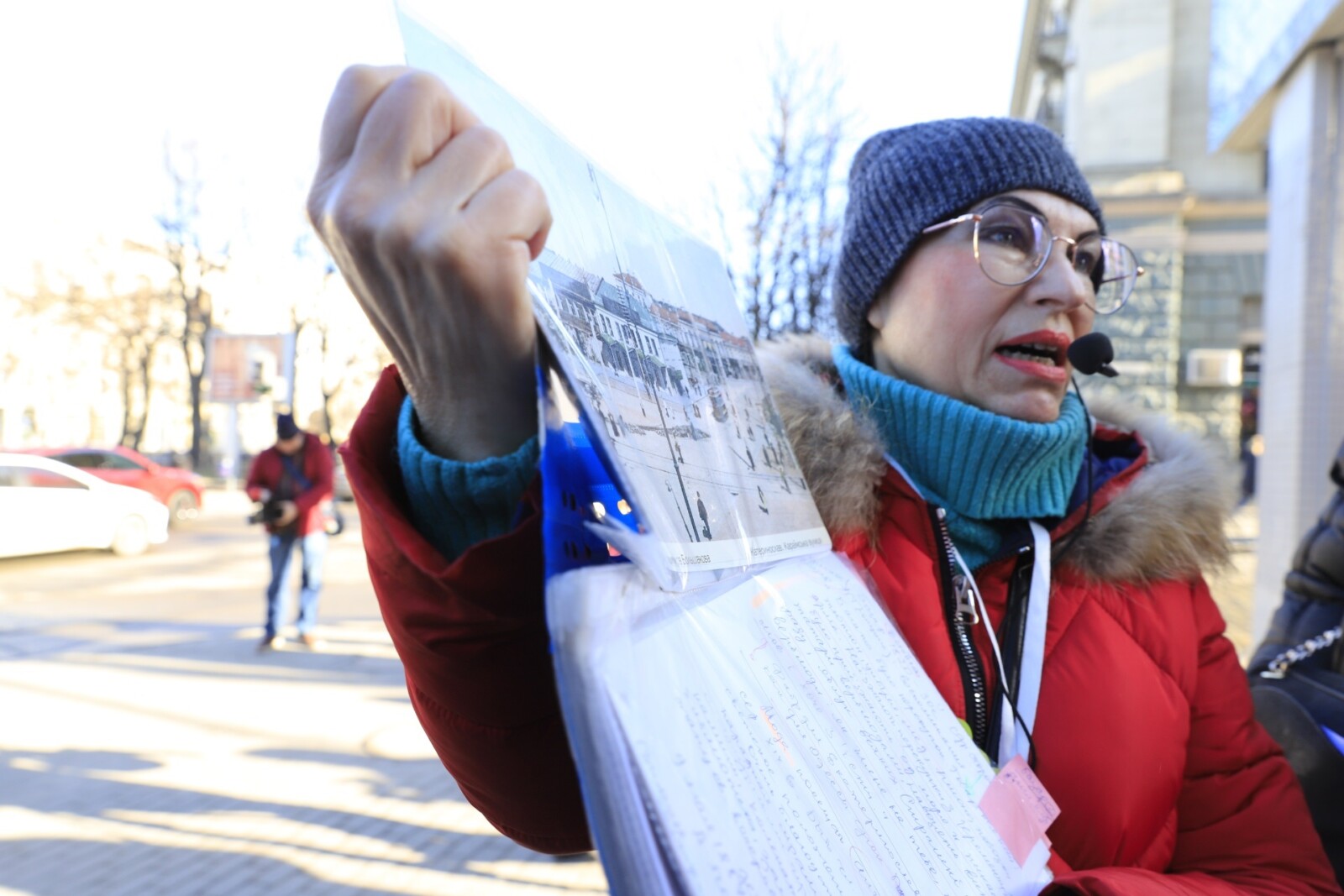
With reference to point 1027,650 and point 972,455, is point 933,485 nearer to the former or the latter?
point 972,455

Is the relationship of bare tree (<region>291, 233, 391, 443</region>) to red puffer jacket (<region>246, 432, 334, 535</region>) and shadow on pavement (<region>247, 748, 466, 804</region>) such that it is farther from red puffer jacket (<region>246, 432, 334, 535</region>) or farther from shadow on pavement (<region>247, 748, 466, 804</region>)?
shadow on pavement (<region>247, 748, 466, 804</region>)

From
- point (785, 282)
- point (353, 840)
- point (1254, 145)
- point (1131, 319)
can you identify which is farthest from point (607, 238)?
point (1131, 319)

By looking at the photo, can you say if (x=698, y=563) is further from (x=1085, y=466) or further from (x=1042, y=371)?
(x=1085, y=466)

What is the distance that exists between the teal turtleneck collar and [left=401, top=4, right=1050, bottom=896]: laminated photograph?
1.30ft

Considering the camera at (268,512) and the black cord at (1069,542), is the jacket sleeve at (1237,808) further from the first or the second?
the camera at (268,512)

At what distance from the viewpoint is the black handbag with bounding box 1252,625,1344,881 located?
62.9 inches

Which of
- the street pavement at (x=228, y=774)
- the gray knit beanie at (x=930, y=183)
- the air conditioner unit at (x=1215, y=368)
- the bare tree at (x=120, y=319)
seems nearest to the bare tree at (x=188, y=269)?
the bare tree at (x=120, y=319)

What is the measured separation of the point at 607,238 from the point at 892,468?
68 cm

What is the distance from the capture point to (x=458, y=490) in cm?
78

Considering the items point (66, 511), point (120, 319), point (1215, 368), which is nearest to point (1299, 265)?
point (1215, 368)

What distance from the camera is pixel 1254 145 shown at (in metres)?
7.12

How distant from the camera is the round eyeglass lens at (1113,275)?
1.54m

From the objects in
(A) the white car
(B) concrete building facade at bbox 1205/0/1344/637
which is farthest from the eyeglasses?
(A) the white car

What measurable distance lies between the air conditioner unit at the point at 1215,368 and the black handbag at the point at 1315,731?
13223 millimetres
